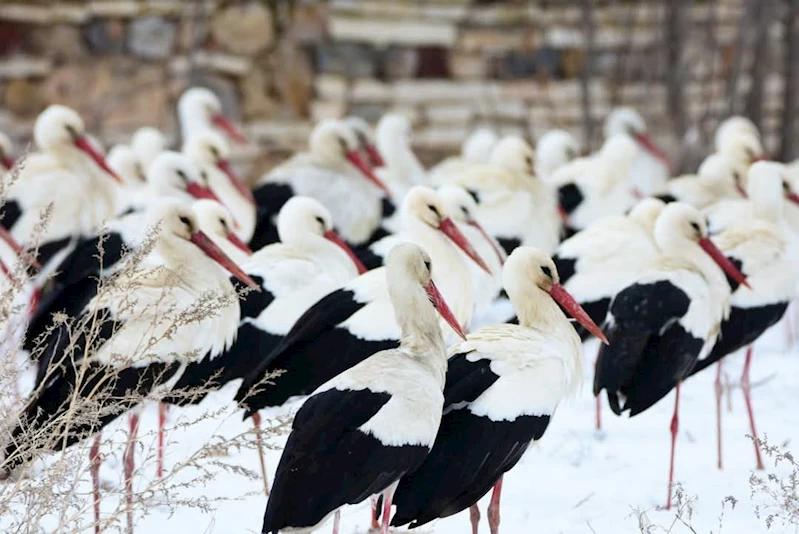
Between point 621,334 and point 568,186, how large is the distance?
4.19m

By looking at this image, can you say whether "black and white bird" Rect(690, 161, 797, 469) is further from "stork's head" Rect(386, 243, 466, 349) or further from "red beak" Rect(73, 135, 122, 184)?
"red beak" Rect(73, 135, 122, 184)

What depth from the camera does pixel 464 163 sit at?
37.3 ft

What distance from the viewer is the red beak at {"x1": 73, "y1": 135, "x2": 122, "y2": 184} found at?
9.71 metres

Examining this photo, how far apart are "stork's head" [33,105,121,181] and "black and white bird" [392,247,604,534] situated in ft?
16.6

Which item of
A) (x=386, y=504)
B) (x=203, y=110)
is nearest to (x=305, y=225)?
(x=386, y=504)

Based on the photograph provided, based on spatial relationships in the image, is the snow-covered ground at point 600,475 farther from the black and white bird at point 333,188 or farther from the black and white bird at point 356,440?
the black and white bird at point 333,188

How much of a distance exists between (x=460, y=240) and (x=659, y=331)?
42.5 inches

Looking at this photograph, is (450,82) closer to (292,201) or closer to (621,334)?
(292,201)

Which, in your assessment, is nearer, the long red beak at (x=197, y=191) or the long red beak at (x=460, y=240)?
the long red beak at (x=460, y=240)

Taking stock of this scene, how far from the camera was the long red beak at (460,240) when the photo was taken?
6.68 metres

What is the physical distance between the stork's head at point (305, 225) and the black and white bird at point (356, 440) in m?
2.23

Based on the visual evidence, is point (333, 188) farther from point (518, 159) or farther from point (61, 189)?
point (61, 189)

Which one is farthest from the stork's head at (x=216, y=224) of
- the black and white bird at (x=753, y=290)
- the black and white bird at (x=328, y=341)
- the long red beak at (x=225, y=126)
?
the long red beak at (x=225, y=126)

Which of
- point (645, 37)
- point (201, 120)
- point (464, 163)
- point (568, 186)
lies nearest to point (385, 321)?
point (568, 186)
